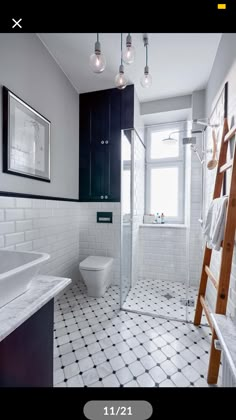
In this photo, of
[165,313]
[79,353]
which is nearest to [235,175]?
[165,313]

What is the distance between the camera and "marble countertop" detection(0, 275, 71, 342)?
0.49 meters

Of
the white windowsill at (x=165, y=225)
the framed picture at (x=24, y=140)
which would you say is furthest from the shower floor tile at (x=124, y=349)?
the framed picture at (x=24, y=140)

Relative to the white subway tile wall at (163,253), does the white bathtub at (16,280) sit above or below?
above

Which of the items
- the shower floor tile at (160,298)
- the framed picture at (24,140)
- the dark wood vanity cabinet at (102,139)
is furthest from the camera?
the dark wood vanity cabinet at (102,139)

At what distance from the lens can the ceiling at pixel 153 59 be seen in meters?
1.54

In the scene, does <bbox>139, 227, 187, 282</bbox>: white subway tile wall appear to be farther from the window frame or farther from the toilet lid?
the toilet lid

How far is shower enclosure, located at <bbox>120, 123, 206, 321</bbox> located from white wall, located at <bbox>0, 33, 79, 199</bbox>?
68 cm

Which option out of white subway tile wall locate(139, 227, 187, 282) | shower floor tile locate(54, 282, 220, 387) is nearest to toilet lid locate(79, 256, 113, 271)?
shower floor tile locate(54, 282, 220, 387)

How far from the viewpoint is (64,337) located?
136cm

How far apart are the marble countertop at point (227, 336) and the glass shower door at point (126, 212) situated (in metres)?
1.23

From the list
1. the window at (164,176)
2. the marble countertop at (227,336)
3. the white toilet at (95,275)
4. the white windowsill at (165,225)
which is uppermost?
the window at (164,176)

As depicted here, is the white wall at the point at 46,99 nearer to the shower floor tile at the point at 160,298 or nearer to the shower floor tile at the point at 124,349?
the shower floor tile at the point at 124,349

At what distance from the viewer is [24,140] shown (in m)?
1.41

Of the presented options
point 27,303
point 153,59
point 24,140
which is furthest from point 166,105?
point 27,303
